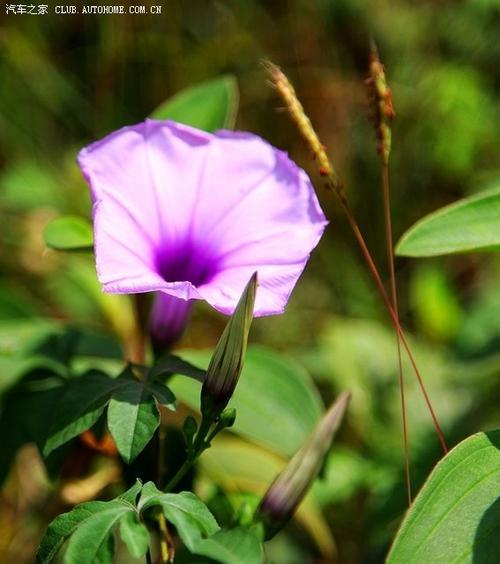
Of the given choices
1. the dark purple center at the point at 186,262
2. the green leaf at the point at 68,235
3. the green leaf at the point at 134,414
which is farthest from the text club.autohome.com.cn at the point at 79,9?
the green leaf at the point at 134,414

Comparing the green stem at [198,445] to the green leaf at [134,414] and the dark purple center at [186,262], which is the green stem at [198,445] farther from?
the dark purple center at [186,262]

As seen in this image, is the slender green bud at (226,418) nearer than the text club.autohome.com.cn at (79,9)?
Yes

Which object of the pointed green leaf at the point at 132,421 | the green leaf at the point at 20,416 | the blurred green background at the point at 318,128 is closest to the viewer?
the pointed green leaf at the point at 132,421

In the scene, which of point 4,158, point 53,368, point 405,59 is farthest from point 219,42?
point 53,368

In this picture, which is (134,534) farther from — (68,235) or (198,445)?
(68,235)

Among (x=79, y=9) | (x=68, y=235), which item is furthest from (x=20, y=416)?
(x=79, y=9)

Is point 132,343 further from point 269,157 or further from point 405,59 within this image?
point 405,59

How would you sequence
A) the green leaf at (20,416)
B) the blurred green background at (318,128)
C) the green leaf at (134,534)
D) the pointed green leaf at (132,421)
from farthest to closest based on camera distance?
the blurred green background at (318,128) < the green leaf at (20,416) < the pointed green leaf at (132,421) < the green leaf at (134,534)
